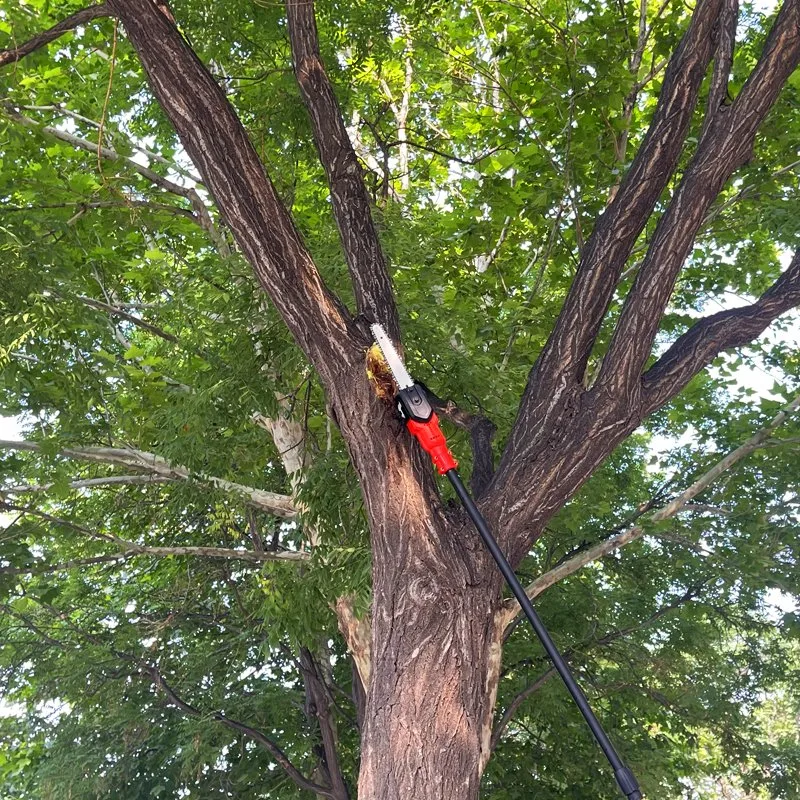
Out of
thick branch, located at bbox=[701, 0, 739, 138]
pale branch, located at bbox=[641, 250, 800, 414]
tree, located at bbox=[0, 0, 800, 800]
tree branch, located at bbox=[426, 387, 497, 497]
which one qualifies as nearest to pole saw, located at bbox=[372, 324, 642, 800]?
tree, located at bbox=[0, 0, 800, 800]

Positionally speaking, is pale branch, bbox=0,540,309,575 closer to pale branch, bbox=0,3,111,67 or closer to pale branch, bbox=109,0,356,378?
pale branch, bbox=109,0,356,378

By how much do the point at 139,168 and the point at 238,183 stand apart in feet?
8.70

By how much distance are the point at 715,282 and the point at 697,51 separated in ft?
11.3

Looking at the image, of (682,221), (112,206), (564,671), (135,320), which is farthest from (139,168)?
(564,671)

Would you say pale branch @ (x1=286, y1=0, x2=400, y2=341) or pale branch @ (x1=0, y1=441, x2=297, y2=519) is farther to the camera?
pale branch @ (x1=0, y1=441, x2=297, y2=519)

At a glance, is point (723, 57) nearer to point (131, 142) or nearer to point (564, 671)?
point (564, 671)

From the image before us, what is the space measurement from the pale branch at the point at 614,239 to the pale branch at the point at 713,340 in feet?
0.90

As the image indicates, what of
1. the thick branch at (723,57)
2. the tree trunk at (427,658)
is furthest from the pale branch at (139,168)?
the thick branch at (723,57)

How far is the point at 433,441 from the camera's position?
2.52 meters

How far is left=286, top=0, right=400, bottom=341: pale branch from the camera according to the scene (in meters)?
3.06

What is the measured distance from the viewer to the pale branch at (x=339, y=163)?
3.06 m

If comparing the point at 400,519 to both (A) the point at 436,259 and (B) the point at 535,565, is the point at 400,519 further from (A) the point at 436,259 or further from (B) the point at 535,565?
(B) the point at 535,565

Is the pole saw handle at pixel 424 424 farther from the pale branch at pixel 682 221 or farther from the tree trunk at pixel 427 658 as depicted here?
the pale branch at pixel 682 221

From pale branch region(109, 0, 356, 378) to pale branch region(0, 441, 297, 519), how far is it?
6.00 ft
